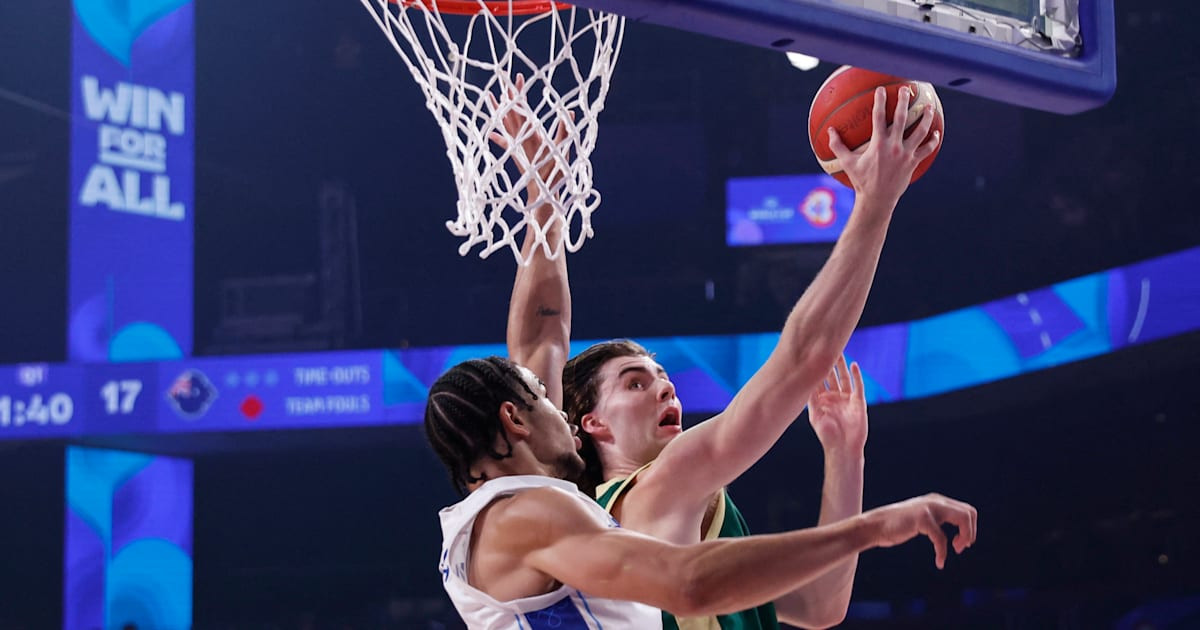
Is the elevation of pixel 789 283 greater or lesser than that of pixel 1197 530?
greater

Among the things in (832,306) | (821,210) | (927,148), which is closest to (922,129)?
(927,148)

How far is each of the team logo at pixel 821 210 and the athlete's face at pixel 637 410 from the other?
565 centimetres

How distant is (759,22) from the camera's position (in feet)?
5.72

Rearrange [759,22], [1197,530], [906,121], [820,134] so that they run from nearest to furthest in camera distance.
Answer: [759,22]
[906,121]
[820,134]
[1197,530]

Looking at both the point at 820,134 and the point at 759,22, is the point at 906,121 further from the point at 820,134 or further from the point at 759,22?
the point at 759,22

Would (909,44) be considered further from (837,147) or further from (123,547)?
(123,547)

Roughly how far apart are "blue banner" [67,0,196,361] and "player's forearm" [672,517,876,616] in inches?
281

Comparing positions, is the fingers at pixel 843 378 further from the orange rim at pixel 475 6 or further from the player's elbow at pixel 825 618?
the orange rim at pixel 475 6

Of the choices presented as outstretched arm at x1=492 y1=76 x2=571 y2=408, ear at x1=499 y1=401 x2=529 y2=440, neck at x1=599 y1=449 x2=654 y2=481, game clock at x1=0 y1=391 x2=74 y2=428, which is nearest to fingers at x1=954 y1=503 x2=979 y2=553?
ear at x1=499 y1=401 x2=529 y2=440

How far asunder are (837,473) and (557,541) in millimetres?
936

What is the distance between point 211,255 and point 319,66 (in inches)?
58.4

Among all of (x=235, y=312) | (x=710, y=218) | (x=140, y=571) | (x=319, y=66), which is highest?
(x=319, y=66)

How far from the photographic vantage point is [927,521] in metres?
1.50

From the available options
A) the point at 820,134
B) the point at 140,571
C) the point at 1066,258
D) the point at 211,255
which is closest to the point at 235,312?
the point at 211,255
